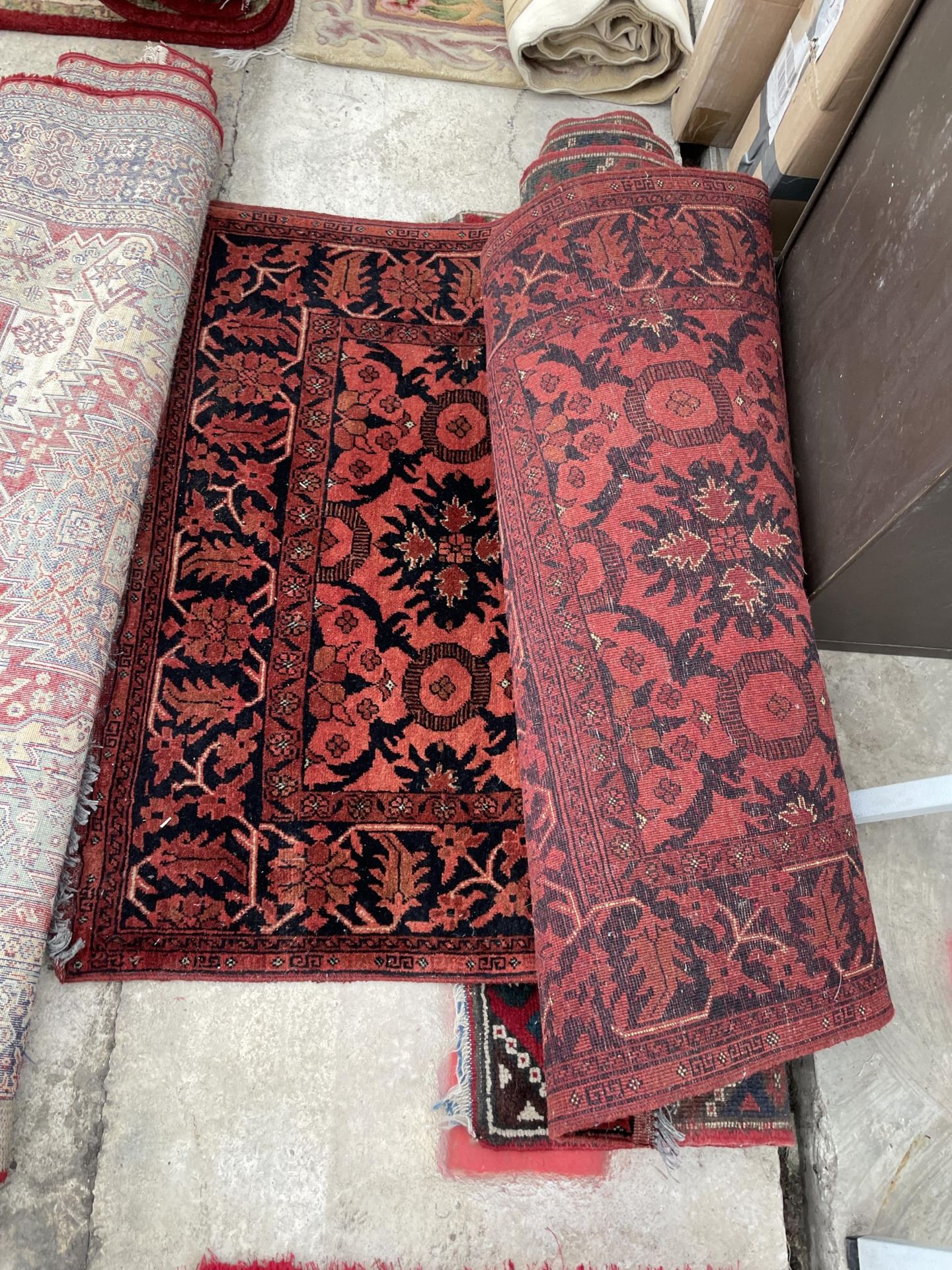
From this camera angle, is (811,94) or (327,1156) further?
(811,94)

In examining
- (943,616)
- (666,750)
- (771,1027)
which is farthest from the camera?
(943,616)

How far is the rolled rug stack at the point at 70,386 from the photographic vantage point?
1578 mm

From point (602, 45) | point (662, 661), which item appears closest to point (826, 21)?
point (602, 45)

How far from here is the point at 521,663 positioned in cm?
161

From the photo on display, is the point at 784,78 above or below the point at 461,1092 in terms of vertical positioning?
above

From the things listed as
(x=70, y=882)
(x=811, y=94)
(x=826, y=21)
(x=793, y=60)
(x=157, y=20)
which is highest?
(x=157, y=20)

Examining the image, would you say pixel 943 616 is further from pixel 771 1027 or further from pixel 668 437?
pixel 771 1027

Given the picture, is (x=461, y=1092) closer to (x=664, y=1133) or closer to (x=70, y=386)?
(x=664, y=1133)

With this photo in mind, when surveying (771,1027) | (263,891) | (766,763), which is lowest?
(771,1027)

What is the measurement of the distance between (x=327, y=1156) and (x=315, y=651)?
93 centimetres

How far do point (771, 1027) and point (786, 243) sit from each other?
155 cm

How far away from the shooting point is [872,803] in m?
1.54

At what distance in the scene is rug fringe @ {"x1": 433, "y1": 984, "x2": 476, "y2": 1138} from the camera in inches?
61.4

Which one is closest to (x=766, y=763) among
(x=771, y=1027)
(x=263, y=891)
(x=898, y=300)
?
(x=771, y=1027)
